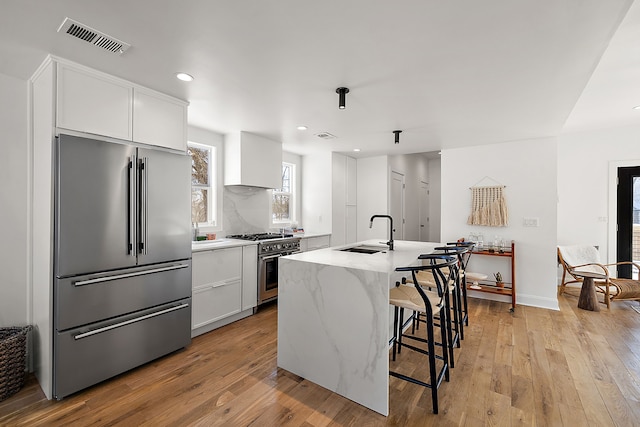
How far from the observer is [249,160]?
4.04 m

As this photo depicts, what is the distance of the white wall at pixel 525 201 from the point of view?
4.08 m

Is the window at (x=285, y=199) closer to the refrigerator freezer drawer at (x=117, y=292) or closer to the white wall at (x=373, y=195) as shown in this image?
the white wall at (x=373, y=195)

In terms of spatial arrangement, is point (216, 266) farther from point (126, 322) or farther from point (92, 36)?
point (92, 36)

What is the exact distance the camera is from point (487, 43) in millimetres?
1835

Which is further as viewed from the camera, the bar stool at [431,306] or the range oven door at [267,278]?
the range oven door at [267,278]

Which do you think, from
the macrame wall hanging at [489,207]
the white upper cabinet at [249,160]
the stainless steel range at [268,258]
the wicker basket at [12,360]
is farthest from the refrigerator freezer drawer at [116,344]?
the macrame wall hanging at [489,207]

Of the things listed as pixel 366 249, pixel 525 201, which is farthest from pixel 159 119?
pixel 525 201

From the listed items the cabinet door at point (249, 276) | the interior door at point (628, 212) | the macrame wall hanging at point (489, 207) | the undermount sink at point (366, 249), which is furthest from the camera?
the interior door at point (628, 212)

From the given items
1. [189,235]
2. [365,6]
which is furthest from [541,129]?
[189,235]

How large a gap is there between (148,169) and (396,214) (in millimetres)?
4620

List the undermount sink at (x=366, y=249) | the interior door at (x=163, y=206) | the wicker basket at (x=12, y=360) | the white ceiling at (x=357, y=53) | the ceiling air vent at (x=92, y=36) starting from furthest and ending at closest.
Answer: the undermount sink at (x=366, y=249) < the interior door at (x=163, y=206) < the wicker basket at (x=12, y=360) < the ceiling air vent at (x=92, y=36) < the white ceiling at (x=357, y=53)

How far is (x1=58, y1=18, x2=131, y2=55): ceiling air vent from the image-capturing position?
5.48ft

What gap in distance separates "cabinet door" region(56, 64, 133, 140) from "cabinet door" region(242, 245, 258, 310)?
178cm

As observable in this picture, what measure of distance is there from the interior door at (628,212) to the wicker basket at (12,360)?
720 cm
